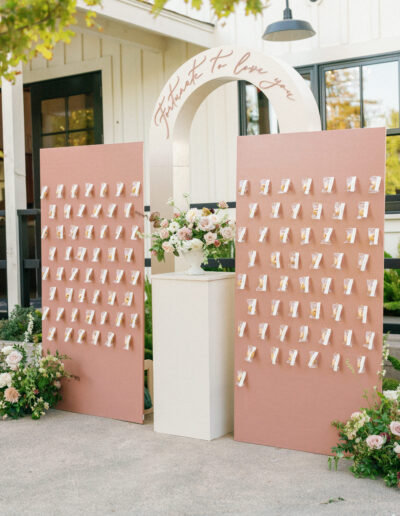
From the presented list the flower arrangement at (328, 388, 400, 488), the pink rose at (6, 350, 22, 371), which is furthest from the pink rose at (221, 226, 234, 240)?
the pink rose at (6, 350, 22, 371)

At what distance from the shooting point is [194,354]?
4.74 meters

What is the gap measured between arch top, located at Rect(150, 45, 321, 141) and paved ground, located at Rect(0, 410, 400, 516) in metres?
2.11

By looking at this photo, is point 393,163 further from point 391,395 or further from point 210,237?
point 391,395

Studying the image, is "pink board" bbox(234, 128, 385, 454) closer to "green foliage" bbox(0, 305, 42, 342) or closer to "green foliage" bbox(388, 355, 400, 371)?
"green foliage" bbox(388, 355, 400, 371)

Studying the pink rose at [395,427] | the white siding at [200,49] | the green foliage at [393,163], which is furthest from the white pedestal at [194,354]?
the white siding at [200,49]

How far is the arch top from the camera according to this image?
456cm

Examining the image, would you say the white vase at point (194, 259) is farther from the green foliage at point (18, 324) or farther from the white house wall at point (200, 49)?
the white house wall at point (200, 49)

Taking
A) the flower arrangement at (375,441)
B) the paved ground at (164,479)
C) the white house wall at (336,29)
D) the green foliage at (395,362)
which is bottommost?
the paved ground at (164,479)

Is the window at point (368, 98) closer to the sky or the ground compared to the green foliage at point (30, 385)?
closer to the sky

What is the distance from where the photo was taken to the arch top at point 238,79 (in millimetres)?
4562

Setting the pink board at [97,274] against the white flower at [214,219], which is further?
the pink board at [97,274]

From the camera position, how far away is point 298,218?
444cm

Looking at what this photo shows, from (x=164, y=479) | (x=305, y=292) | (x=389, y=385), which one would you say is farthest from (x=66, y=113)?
(x=164, y=479)

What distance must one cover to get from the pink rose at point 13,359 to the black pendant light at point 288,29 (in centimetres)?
342
